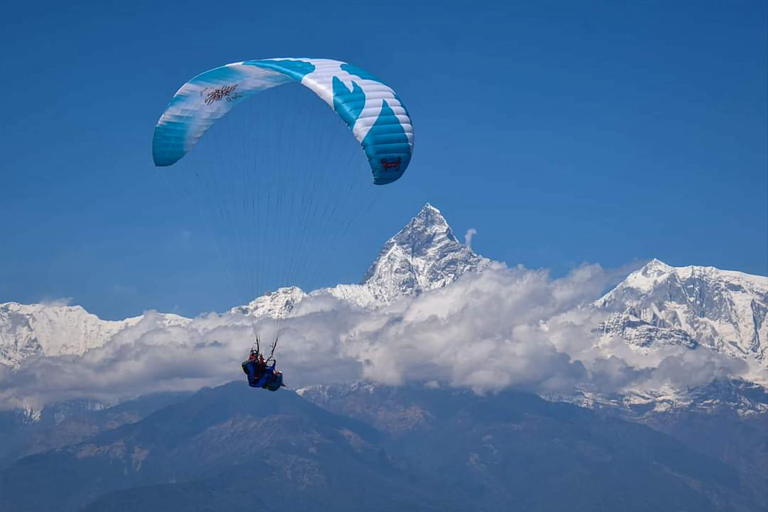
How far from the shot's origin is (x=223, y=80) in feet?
239

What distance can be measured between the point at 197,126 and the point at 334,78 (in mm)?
10657

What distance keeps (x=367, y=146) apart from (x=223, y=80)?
477 inches

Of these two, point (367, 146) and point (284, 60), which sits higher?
point (284, 60)

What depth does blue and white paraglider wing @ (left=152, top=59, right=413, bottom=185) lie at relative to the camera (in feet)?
222

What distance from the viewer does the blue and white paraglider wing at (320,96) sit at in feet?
222

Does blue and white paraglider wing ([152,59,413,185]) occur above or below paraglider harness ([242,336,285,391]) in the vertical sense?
above

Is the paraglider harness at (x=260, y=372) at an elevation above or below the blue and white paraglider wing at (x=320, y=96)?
below

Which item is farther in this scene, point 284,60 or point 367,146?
point 284,60

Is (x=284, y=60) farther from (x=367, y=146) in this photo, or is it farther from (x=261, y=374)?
(x=261, y=374)

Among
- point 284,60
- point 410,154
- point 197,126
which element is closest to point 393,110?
point 410,154

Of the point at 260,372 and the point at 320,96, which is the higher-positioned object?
the point at 320,96

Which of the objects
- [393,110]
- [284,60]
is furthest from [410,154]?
[284,60]

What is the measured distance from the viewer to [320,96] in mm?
68000

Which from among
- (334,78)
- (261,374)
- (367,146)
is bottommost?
(261,374)
